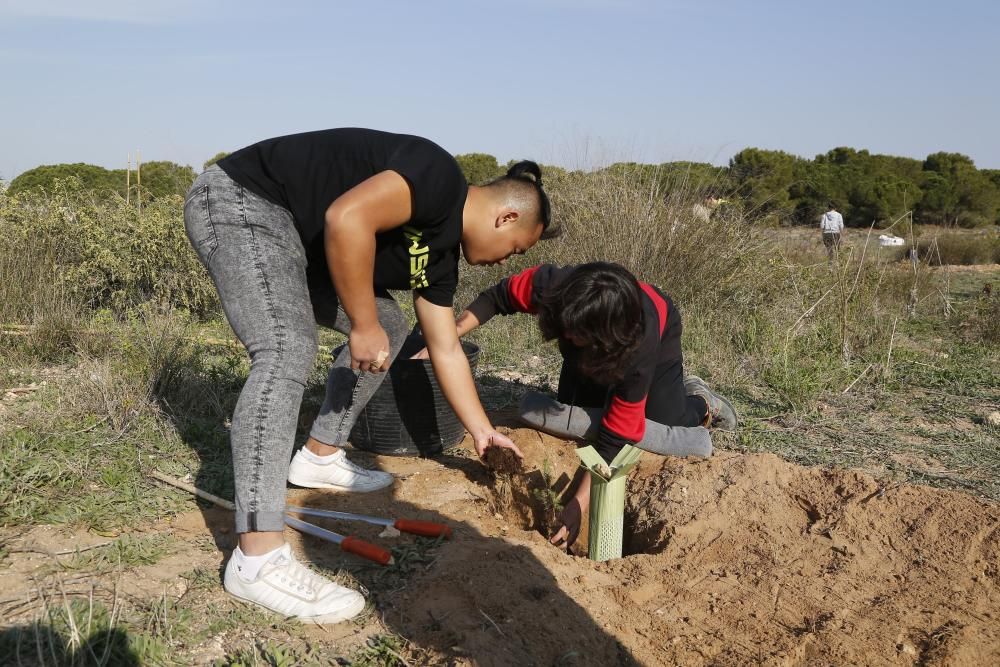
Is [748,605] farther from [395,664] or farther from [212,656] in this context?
[212,656]

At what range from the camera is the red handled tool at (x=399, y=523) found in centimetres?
273

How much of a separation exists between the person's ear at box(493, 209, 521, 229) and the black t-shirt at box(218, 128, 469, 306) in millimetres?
134

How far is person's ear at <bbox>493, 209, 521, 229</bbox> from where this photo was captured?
2496mm

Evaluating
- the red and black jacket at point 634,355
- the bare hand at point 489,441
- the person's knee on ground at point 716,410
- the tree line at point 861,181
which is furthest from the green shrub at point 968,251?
the bare hand at point 489,441

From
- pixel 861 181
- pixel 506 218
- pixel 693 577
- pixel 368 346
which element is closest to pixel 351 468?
pixel 368 346

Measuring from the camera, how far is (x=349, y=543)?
2564 mm

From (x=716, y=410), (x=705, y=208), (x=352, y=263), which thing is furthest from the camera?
(x=705, y=208)

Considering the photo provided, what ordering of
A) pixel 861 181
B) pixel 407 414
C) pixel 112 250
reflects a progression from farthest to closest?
1. pixel 861 181
2. pixel 112 250
3. pixel 407 414

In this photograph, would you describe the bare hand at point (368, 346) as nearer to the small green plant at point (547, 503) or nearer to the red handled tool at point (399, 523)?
the red handled tool at point (399, 523)

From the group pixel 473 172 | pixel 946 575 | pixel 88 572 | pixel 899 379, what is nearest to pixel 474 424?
pixel 88 572

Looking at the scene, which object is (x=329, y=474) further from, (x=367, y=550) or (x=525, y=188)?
(x=525, y=188)

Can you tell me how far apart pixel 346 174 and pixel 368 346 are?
0.50 meters

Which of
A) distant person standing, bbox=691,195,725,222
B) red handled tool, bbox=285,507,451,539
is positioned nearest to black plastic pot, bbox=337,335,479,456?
red handled tool, bbox=285,507,451,539

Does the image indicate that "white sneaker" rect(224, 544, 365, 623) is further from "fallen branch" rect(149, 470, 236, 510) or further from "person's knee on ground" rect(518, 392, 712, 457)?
"person's knee on ground" rect(518, 392, 712, 457)
